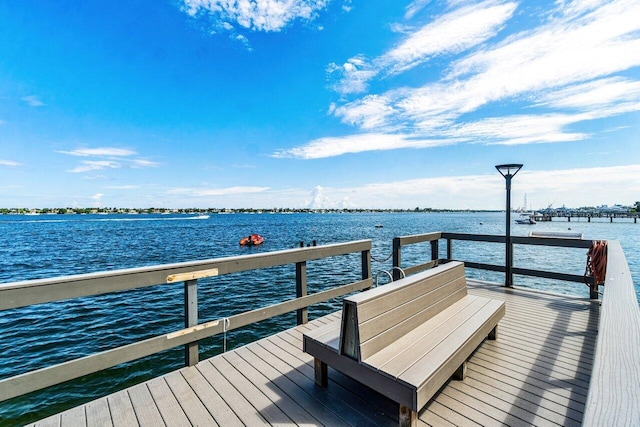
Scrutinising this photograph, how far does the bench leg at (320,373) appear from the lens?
2.45 m

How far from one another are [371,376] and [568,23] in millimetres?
8689

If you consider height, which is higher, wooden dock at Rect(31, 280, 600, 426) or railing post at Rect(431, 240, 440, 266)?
railing post at Rect(431, 240, 440, 266)

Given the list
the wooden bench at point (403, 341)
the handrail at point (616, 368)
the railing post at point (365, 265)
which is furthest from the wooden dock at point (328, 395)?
the railing post at point (365, 265)

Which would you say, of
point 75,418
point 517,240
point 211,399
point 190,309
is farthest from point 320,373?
point 517,240

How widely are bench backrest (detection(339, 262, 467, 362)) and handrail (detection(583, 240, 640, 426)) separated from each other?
1209 mm

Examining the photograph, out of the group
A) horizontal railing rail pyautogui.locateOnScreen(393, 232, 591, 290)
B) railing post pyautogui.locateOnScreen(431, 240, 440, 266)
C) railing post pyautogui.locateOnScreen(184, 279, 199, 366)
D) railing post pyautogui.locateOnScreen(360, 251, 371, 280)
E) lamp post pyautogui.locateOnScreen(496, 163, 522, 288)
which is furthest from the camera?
railing post pyautogui.locateOnScreen(431, 240, 440, 266)

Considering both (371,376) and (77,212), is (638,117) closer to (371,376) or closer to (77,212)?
(371,376)

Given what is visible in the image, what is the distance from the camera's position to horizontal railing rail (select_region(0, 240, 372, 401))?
1.94 metres

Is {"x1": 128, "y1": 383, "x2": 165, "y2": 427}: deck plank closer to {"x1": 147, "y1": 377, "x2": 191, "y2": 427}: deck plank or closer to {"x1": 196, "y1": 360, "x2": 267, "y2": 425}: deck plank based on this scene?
{"x1": 147, "y1": 377, "x2": 191, "y2": 427}: deck plank

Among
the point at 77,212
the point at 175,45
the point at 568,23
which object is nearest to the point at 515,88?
the point at 568,23

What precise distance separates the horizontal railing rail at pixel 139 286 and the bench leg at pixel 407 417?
1.82m

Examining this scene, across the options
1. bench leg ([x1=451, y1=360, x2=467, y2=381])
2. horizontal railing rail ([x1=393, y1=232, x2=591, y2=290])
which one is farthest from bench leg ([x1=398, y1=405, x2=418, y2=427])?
horizontal railing rail ([x1=393, y1=232, x2=591, y2=290])

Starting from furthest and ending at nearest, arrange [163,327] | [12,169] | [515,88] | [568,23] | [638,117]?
[12,169] < [638,117] < [515,88] < [163,327] < [568,23]

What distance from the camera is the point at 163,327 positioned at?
7.09 m
